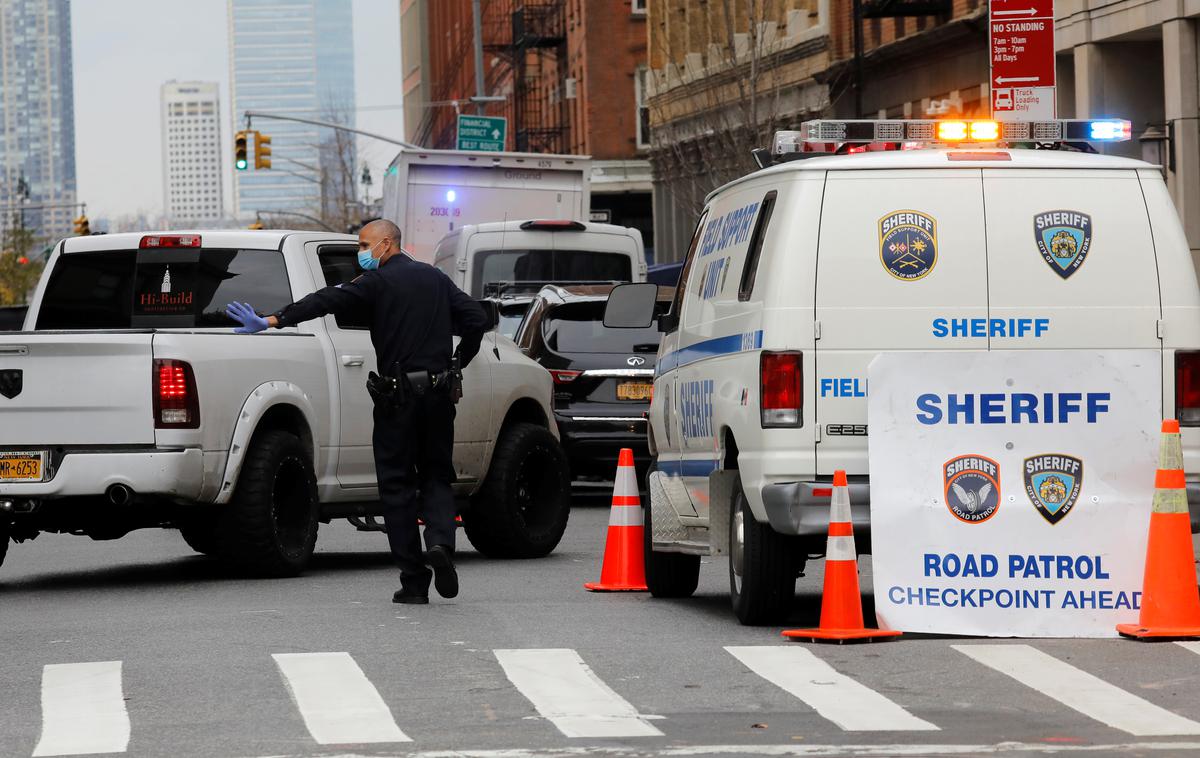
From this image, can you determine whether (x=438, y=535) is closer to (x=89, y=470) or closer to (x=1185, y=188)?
(x=89, y=470)

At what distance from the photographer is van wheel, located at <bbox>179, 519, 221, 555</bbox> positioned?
13.0 meters

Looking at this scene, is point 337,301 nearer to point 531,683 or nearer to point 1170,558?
point 531,683

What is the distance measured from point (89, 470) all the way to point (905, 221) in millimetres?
4966

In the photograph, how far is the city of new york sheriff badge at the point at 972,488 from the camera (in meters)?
9.79

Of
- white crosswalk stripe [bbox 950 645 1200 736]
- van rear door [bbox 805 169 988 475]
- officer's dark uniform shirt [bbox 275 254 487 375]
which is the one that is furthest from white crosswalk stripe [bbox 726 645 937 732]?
officer's dark uniform shirt [bbox 275 254 487 375]

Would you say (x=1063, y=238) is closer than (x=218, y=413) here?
Yes

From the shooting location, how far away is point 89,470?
1238 centimetres

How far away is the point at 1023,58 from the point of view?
1567 centimetres

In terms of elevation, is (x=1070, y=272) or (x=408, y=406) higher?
(x=1070, y=272)

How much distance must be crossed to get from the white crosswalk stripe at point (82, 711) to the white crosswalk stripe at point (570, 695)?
57.4 inches

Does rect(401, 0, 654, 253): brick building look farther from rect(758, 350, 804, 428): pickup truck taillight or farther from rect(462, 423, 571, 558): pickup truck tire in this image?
rect(758, 350, 804, 428): pickup truck taillight

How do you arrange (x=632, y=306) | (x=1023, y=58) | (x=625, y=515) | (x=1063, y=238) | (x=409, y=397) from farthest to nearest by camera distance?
1. (x=1023, y=58)
2. (x=625, y=515)
3. (x=632, y=306)
4. (x=409, y=397)
5. (x=1063, y=238)

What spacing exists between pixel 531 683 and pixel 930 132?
3.54 meters

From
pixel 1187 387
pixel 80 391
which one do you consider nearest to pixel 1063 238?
pixel 1187 387
